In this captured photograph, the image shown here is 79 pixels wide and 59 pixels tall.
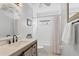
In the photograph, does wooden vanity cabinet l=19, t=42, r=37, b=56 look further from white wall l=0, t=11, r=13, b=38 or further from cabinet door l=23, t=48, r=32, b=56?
white wall l=0, t=11, r=13, b=38

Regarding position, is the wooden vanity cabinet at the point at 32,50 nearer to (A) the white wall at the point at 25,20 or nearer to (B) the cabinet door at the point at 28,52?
(B) the cabinet door at the point at 28,52

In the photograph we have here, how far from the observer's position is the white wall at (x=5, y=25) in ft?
5.66

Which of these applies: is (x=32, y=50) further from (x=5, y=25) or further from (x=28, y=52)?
(x=5, y=25)

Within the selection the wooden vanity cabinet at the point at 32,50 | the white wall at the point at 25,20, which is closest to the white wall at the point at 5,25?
the white wall at the point at 25,20

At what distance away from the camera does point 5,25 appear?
5.78 feet

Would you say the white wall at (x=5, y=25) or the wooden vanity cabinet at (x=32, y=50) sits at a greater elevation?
the white wall at (x=5, y=25)

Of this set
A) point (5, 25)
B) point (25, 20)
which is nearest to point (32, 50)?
point (25, 20)

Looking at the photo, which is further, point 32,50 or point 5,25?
point 5,25

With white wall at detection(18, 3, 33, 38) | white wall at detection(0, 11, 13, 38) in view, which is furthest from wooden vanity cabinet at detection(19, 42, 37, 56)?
white wall at detection(0, 11, 13, 38)

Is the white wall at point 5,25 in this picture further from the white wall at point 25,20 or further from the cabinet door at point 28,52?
the cabinet door at point 28,52

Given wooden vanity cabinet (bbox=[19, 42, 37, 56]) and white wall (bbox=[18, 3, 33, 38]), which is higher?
white wall (bbox=[18, 3, 33, 38])

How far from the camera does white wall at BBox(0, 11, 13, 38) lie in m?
1.72

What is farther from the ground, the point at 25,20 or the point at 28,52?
the point at 25,20

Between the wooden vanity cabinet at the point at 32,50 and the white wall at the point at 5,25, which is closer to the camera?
the wooden vanity cabinet at the point at 32,50
